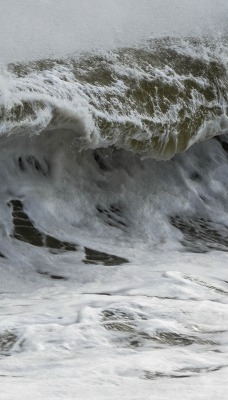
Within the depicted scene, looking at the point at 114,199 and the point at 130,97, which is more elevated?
the point at 130,97

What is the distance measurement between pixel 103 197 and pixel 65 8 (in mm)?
1005

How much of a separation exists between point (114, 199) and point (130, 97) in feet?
1.62

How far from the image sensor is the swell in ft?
14.5

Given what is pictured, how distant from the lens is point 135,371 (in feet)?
9.22

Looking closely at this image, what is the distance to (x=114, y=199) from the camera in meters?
5.00

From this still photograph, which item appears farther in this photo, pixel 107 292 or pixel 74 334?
pixel 107 292

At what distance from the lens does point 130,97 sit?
16.3 ft

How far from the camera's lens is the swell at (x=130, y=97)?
443 cm

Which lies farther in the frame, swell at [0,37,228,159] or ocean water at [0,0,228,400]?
swell at [0,37,228,159]

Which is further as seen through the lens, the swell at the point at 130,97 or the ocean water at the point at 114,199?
the swell at the point at 130,97

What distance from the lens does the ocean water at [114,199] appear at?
9.86 ft

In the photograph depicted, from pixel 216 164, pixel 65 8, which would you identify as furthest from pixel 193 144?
pixel 65 8

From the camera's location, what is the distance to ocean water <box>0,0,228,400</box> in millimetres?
3006

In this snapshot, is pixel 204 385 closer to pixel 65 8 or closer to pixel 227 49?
pixel 65 8
